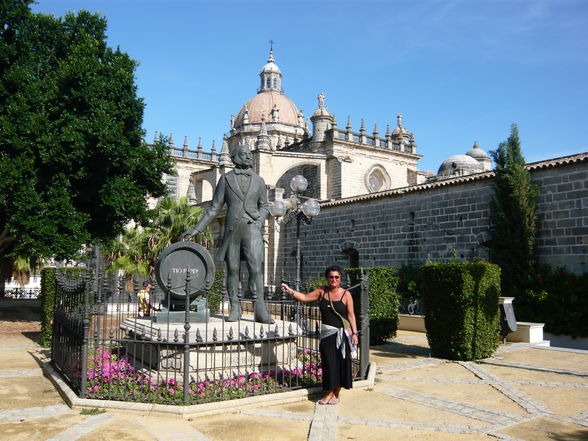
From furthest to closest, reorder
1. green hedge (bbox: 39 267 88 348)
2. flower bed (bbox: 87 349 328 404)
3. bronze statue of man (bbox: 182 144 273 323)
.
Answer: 1. green hedge (bbox: 39 267 88 348)
2. bronze statue of man (bbox: 182 144 273 323)
3. flower bed (bbox: 87 349 328 404)

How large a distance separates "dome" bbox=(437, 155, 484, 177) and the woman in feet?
89.7

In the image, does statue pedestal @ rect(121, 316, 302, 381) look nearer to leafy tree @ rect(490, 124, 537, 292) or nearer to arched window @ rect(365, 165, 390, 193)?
leafy tree @ rect(490, 124, 537, 292)

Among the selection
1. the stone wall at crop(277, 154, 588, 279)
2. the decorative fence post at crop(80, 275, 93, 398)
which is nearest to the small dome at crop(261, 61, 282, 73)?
the stone wall at crop(277, 154, 588, 279)

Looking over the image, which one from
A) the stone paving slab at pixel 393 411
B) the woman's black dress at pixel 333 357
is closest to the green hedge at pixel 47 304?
the woman's black dress at pixel 333 357

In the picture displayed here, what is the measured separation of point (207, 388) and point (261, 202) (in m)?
3.02

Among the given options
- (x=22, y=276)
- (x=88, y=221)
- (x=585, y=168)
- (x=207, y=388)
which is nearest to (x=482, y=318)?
(x=207, y=388)

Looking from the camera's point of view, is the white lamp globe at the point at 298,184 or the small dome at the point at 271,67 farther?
the small dome at the point at 271,67

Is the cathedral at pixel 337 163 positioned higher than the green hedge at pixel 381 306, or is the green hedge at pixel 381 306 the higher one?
the cathedral at pixel 337 163

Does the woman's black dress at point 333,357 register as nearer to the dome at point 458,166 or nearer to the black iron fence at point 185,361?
the black iron fence at point 185,361

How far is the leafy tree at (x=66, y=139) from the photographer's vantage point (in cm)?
1368

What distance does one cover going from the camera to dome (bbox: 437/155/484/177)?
103 ft

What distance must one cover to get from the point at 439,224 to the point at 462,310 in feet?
28.7

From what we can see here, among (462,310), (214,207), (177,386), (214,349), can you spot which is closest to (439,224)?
(462,310)

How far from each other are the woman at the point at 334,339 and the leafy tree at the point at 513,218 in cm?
1013
